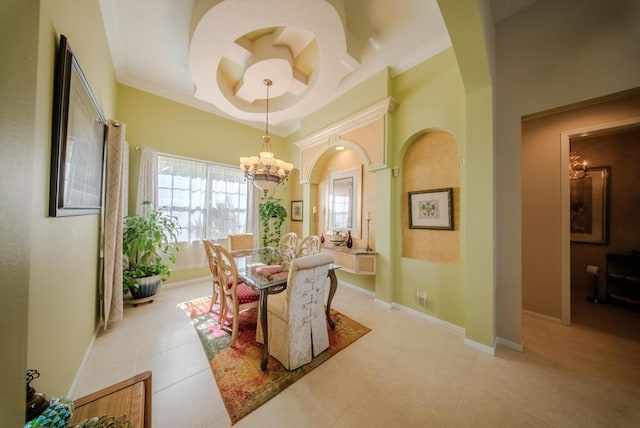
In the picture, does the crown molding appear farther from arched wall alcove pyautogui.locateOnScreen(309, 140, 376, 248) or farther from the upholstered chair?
the upholstered chair

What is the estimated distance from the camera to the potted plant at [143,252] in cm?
287

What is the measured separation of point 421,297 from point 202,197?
160 inches

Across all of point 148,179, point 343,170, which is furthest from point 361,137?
point 148,179

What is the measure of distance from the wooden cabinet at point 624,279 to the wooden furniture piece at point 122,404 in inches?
210

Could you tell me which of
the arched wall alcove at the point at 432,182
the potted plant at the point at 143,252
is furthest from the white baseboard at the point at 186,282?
the arched wall alcove at the point at 432,182

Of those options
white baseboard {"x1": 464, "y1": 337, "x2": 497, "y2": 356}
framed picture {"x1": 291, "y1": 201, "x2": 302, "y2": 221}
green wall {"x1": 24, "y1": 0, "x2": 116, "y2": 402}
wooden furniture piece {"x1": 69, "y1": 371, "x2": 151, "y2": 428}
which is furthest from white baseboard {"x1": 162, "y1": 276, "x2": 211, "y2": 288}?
white baseboard {"x1": 464, "y1": 337, "x2": 497, "y2": 356}

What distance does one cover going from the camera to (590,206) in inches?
127

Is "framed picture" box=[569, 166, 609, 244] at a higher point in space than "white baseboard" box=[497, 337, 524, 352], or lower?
higher

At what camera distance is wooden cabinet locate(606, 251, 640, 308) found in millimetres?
2791

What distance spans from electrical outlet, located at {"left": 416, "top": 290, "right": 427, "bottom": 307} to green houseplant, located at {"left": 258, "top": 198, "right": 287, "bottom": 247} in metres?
3.20

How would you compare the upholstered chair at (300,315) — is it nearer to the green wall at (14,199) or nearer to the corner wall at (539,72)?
the green wall at (14,199)

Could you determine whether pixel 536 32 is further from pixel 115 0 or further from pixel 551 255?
pixel 115 0

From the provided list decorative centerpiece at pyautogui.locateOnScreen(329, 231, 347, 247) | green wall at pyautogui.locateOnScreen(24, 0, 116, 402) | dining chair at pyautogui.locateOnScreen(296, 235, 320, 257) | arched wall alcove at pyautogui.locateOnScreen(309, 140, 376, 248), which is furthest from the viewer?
decorative centerpiece at pyautogui.locateOnScreen(329, 231, 347, 247)

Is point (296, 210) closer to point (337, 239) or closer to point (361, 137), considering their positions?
point (337, 239)
